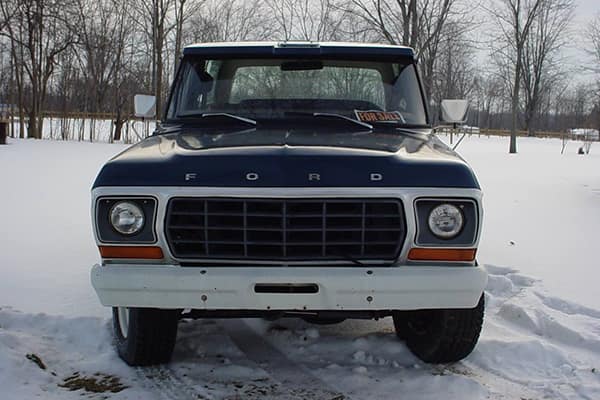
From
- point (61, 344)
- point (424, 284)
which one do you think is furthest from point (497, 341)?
point (61, 344)

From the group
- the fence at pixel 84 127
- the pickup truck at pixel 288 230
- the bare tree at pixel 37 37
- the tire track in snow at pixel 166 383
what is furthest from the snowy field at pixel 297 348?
the fence at pixel 84 127

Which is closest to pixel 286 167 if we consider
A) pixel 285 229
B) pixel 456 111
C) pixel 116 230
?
pixel 285 229

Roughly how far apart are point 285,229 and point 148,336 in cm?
112

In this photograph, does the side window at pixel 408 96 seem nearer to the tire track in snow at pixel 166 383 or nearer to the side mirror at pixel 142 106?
the side mirror at pixel 142 106

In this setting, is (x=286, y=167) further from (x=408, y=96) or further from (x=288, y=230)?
(x=408, y=96)

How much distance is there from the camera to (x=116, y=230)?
2.76 metres

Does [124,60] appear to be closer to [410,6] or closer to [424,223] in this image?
[410,6]

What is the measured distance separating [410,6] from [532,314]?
51.0ft

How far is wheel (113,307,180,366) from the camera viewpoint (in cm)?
317

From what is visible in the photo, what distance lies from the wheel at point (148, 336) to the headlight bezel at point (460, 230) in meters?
1.41

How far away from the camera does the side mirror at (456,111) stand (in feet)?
14.7

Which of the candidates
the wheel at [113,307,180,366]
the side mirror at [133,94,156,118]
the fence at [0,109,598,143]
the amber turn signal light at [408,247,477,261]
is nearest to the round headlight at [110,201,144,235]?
the wheel at [113,307,180,366]

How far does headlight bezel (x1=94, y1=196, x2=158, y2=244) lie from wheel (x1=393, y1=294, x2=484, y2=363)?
1.52 m

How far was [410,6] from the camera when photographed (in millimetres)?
18031
